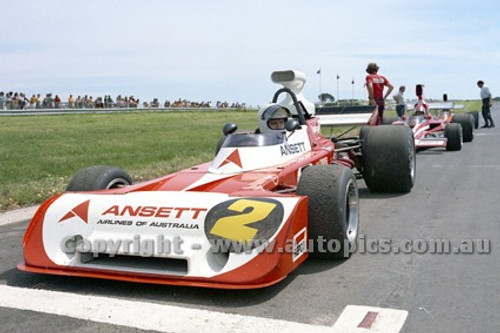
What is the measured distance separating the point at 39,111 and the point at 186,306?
3539cm

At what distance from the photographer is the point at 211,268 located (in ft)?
13.0

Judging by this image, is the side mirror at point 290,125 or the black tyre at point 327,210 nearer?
the black tyre at point 327,210

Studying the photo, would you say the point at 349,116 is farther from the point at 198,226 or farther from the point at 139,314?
the point at 139,314

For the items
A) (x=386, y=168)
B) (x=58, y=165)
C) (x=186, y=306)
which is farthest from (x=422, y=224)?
(x=58, y=165)

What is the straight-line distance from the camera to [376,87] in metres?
11.1

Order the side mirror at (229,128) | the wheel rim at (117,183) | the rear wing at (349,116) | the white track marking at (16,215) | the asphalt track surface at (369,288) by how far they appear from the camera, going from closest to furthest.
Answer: the asphalt track surface at (369,288)
the wheel rim at (117,183)
the white track marking at (16,215)
the side mirror at (229,128)
the rear wing at (349,116)

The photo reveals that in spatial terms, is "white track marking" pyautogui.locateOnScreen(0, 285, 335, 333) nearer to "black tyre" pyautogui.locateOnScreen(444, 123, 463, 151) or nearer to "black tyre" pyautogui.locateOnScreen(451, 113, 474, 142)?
"black tyre" pyautogui.locateOnScreen(444, 123, 463, 151)

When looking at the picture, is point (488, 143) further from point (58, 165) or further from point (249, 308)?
point (249, 308)

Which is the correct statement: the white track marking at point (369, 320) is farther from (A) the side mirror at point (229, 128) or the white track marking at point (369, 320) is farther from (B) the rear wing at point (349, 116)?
(B) the rear wing at point (349, 116)

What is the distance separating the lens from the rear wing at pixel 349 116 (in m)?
9.77

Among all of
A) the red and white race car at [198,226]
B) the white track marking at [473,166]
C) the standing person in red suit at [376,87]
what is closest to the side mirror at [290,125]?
the red and white race car at [198,226]

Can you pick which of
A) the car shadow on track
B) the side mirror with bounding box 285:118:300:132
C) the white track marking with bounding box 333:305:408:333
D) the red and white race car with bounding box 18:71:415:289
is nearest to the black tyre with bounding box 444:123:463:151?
the car shadow on track

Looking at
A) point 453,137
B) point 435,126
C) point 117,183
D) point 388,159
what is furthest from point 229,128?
point 435,126

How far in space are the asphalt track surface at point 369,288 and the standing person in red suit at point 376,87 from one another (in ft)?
16.3
